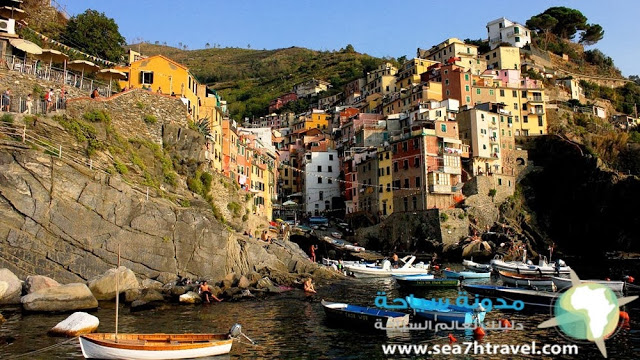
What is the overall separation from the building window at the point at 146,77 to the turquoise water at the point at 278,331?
90.4ft

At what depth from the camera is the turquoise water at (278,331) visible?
1984 cm

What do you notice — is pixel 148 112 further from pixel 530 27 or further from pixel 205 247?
pixel 530 27

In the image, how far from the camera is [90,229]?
104ft

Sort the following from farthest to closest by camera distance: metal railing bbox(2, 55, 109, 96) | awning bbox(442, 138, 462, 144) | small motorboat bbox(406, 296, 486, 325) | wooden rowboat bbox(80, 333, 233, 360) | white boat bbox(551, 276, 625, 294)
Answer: awning bbox(442, 138, 462, 144) → metal railing bbox(2, 55, 109, 96) → white boat bbox(551, 276, 625, 294) → small motorboat bbox(406, 296, 486, 325) → wooden rowboat bbox(80, 333, 233, 360)

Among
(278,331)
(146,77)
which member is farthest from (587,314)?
(146,77)

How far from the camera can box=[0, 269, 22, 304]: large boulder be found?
2688 cm

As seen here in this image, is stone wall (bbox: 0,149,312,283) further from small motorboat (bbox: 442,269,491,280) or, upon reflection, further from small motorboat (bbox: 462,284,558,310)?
small motorboat (bbox: 442,269,491,280)

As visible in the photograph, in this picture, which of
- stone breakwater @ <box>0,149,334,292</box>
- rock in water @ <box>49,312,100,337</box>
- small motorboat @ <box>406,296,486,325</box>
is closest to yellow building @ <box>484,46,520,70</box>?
stone breakwater @ <box>0,149,334,292</box>

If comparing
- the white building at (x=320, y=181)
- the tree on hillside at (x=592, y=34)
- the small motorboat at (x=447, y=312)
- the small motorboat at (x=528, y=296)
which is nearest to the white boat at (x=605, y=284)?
the small motorboat at (x=528, y=296)

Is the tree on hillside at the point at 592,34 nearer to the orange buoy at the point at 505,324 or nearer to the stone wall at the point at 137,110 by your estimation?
the stone wall at the point at 137,110

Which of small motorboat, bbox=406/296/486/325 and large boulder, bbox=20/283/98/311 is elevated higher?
large boulder, bbox=20/283/98/311

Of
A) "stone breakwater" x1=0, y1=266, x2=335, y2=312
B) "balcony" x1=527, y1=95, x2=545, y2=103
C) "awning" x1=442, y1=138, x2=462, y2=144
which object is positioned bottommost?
"stone breakwater" x1=0, y1=266, x2=335, y2=312

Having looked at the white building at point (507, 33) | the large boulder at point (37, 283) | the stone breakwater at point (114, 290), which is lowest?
the stone breakwater at point (114, 290)

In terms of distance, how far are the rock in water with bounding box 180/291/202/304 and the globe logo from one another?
65.7 feet
